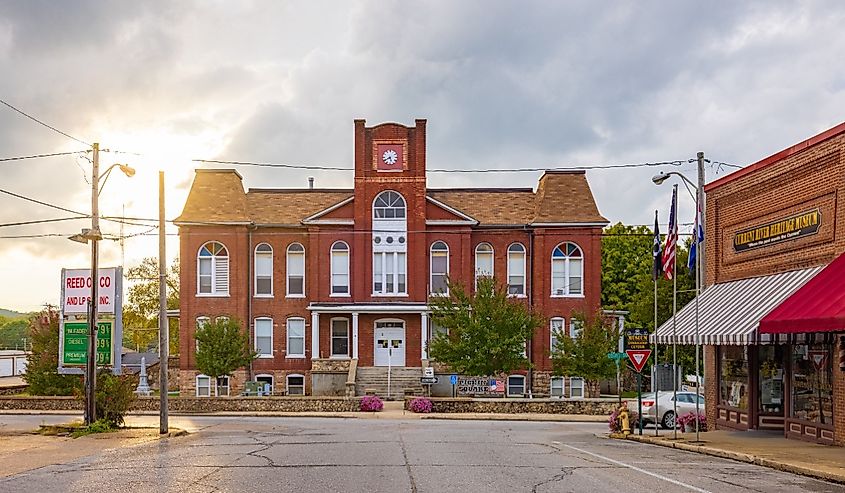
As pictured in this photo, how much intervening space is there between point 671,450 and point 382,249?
95.5ft

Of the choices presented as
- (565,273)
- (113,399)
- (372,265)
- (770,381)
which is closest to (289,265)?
(372,265)

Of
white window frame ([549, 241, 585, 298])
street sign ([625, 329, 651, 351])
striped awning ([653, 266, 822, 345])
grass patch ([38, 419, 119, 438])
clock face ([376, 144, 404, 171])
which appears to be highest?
clock face ([376, 144, 404, 171])

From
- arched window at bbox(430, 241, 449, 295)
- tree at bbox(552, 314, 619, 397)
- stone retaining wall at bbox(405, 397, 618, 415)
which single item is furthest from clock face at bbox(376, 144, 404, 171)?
stone retaining wall at bbox(405, 397, 618, 415)

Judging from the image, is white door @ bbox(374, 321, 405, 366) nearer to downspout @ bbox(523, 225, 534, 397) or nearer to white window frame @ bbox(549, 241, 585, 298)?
downspout @ bbox(523, 225, 534, 397)

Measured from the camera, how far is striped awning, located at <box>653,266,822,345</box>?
20.8 metres

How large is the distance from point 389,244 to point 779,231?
2835 centimetres

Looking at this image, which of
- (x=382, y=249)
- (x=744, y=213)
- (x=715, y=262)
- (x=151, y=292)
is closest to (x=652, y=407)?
(x=715, y=262)

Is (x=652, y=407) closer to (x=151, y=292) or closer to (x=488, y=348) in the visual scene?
(x=488, y=348)

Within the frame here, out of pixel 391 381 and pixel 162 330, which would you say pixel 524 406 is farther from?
pixel 162 330

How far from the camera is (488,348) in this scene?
137 ft

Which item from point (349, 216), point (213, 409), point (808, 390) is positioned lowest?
point (213, 409)

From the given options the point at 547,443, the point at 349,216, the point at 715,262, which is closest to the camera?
the point at 547,443

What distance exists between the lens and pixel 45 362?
1626 inches

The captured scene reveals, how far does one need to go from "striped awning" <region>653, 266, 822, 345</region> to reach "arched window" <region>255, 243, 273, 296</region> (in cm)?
2775
